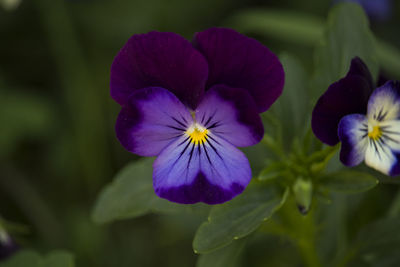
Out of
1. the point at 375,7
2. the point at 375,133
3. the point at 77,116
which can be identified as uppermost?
the point at 375,133

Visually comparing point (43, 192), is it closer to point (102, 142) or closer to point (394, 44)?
point (102, 142)

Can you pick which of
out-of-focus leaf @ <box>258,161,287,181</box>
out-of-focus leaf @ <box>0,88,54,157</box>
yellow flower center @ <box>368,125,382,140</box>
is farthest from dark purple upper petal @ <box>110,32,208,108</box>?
out-of-focus leaf @ <box>0,88,54,157</box>

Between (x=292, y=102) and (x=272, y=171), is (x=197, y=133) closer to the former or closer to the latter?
(x=272, y=171)

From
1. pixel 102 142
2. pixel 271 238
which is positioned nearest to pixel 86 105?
pixel 102 142

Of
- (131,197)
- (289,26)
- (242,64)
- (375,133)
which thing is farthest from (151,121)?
(289,26)

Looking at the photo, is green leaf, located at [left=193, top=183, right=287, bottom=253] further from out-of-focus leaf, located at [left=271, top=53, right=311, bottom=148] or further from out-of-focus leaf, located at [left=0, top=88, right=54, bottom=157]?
out-of-focus leaf, located at [left=0, top=88, right=54, bottom=157]
